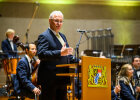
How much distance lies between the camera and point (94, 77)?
266 centimetres

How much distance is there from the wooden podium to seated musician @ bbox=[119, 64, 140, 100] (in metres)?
1.71

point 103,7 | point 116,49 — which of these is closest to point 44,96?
point 116,49

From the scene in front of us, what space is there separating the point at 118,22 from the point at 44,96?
785cm

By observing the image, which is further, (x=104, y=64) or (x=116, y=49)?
(x=116, y=49)

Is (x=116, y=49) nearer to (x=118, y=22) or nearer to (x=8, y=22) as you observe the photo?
(x=118, y=22)

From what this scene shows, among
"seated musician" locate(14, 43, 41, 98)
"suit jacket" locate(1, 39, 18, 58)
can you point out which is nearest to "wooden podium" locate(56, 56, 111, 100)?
"seated musician" locate(14, 43, 41, 98)

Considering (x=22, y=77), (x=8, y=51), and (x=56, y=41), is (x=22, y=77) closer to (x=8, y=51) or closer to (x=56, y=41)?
(x=56, y=41)

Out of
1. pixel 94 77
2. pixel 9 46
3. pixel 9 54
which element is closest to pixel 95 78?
pixel 94 77

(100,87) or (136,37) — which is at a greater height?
(136,37)

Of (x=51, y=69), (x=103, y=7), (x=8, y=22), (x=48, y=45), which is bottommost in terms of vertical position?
(x=51, y=69)

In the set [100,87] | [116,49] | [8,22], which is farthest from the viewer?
[8,22]

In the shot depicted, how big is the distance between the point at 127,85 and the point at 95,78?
2.12 metres

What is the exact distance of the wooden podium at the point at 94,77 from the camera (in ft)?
8.28

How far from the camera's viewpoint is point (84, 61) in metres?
2.54
